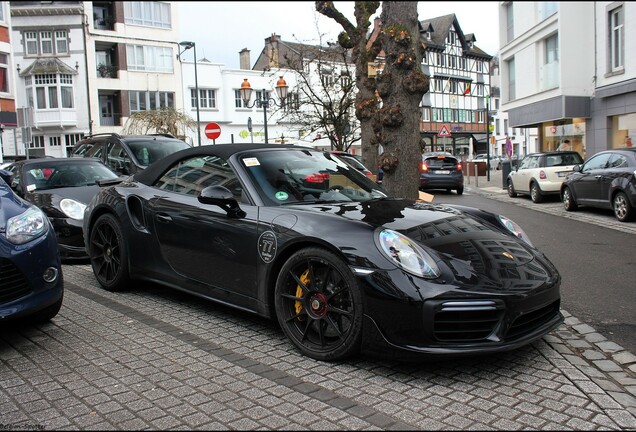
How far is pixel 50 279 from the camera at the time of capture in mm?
4285

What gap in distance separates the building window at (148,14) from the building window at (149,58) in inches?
79.4

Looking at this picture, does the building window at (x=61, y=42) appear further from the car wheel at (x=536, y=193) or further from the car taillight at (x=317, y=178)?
the car taillight at (x=317, y=178)

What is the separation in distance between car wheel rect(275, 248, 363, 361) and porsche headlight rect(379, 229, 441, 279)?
0.29m

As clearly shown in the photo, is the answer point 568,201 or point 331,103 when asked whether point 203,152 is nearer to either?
point 568,201

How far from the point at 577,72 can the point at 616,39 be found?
227cm

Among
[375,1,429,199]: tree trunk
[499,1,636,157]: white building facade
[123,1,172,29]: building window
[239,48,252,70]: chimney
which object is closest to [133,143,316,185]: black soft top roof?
[375,1,429,199]: tree trunk

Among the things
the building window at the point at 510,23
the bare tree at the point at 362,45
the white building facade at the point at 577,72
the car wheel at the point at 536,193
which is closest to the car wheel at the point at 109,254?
the bare tree at the point at 362,45

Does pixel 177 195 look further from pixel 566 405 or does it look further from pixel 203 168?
pixel 566 405

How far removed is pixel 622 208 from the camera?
11.5m

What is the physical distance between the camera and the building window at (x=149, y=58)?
4441cm

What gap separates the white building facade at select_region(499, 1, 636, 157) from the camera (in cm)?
1925

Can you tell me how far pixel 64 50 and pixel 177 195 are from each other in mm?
43529

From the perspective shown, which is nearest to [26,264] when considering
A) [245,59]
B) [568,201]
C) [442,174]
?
[568,201]

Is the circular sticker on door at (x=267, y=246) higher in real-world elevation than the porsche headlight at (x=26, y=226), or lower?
lower
